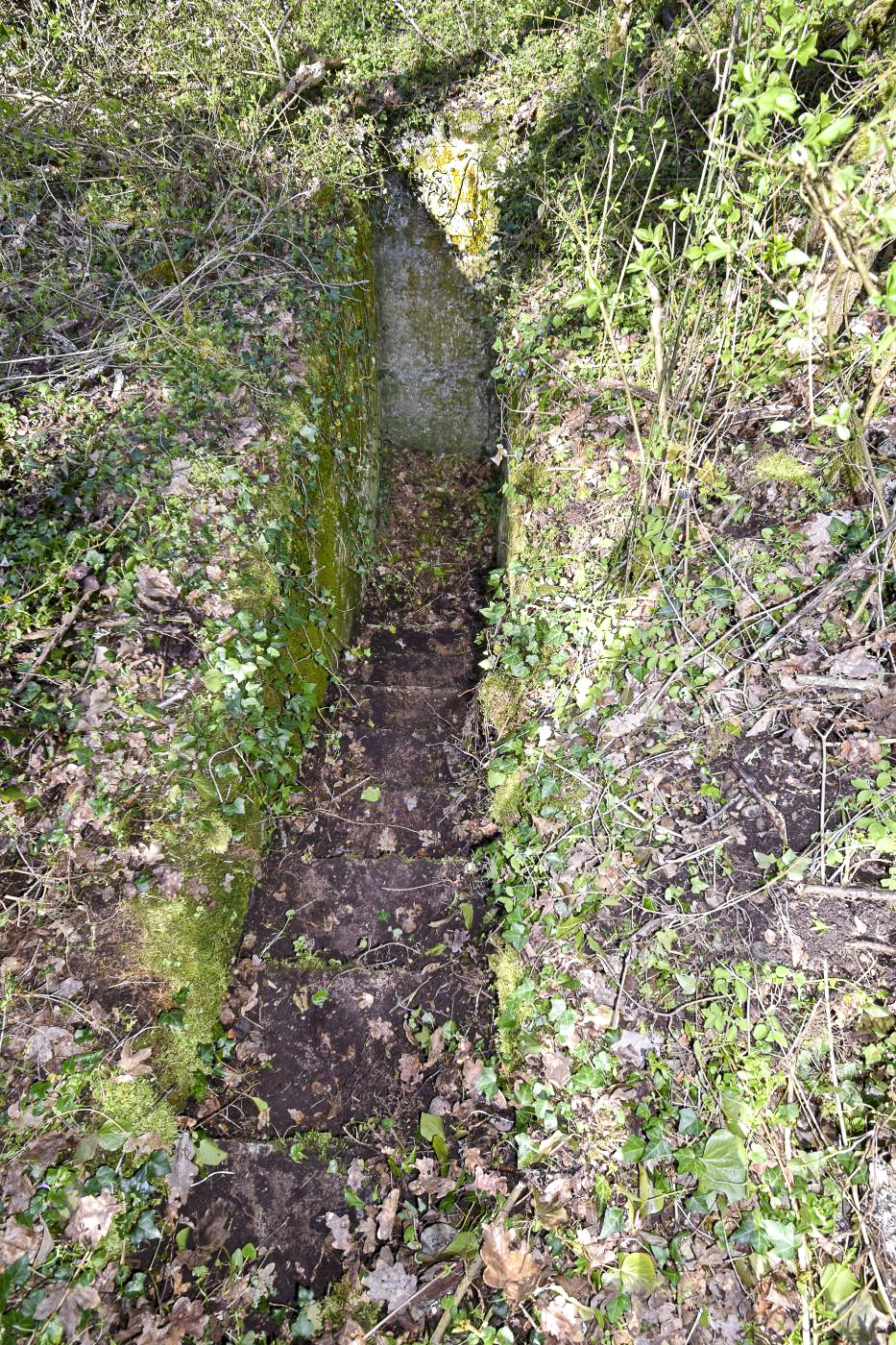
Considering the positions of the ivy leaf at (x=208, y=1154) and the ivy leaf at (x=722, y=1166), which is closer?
the ivy leaf at (x=722, y=1166)

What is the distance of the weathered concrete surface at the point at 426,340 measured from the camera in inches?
226

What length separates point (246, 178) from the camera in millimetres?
4738

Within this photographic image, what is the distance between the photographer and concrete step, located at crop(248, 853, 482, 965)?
3293 millimetres

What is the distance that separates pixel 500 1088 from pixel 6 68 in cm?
787

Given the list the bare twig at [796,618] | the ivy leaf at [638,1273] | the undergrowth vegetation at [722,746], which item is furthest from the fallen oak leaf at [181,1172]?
the bare twig at [796,618]

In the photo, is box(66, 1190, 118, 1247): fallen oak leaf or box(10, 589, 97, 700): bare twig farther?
box(10, 589, 97, 700): bare twig

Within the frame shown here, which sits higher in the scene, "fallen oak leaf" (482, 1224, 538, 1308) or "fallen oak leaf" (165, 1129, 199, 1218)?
"fallen oak leaf" (165, 1129, 199, 1218)

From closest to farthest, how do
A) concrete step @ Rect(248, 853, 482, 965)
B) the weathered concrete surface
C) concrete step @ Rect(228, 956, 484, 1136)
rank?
concrete step @ Rect(228, 956, 484, 1136) < concrete step @ Rect(248, 853, 482, 965) < the weathered concrete surface

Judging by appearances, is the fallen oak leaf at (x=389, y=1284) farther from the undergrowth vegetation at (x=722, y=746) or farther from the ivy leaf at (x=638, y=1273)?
the ivy leaf at (x=638, y=1273)

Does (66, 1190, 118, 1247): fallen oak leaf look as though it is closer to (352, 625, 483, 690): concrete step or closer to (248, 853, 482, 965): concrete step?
(248, 853, 482, 965): concrete step

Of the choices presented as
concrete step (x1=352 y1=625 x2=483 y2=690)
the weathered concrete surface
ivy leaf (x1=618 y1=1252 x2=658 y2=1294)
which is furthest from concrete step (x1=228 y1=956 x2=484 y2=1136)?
the weathered concrete surface

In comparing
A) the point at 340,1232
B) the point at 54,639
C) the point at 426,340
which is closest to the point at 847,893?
the point at 340,1232

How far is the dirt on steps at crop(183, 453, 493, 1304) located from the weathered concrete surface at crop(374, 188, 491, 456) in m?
2.79

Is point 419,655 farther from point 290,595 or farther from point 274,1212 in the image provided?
point 274,1212
